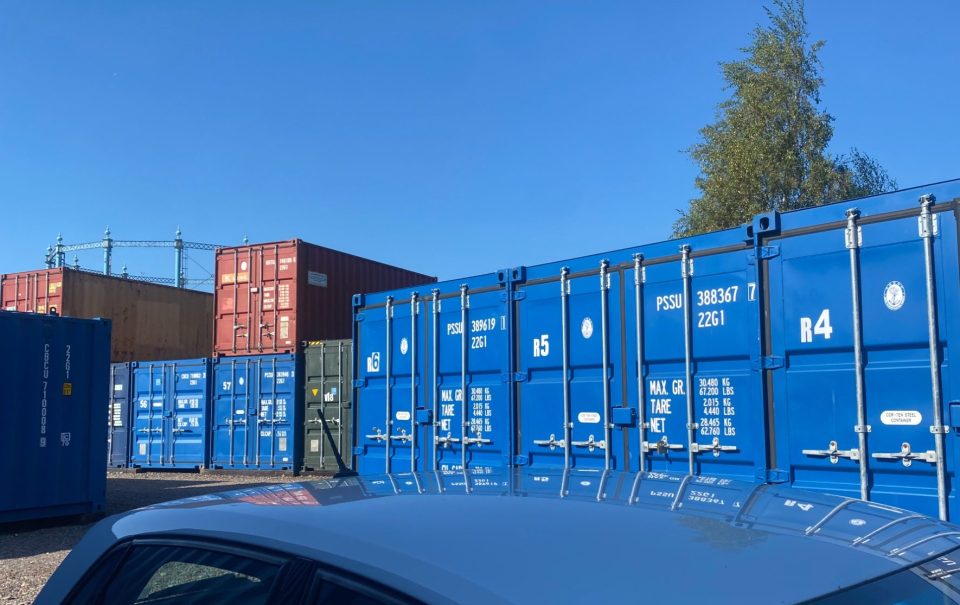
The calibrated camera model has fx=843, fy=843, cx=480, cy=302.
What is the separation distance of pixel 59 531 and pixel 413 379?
16.9 ft

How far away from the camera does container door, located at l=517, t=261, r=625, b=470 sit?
7.49m

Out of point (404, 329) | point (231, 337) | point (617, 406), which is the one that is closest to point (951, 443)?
point (617, 406)

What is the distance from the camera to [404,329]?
981 centimetres

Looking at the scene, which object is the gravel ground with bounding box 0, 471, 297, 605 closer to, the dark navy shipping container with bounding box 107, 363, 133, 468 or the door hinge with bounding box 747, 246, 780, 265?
the dark navy shipping container with bounding box 107, 363, 133, 468

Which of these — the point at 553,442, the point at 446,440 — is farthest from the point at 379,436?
the point at 553,442

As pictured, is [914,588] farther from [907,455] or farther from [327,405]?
[327,405]

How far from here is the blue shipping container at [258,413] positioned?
16.5 meters

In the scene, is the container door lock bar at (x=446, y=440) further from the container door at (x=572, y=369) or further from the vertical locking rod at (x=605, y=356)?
the vertical locking rod at (x=605, y=356)

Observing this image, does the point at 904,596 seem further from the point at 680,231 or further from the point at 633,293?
the point at 680,231

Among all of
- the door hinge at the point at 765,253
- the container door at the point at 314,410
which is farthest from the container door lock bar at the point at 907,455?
the container door at the point at 314,410

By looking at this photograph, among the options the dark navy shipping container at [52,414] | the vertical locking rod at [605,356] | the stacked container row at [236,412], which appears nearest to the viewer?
the vertical locking rod at [605,356]

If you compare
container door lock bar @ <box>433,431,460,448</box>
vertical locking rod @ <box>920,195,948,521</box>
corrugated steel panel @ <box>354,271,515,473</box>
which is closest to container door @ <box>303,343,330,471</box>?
corrugated steel panel @ <box>354,271,515,473</box>

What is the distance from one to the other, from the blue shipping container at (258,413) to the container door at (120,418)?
2683 millimetres

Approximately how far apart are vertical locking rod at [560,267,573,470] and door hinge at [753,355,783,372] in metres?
1.98
